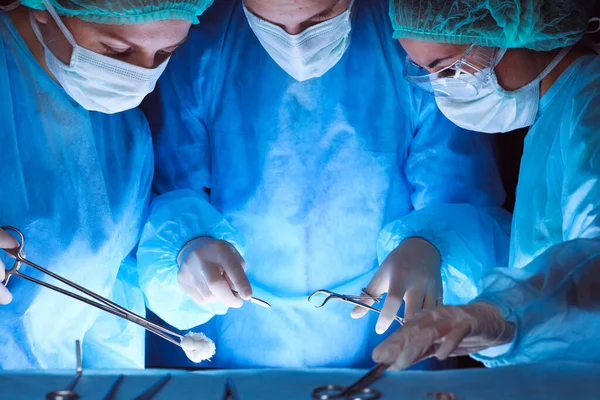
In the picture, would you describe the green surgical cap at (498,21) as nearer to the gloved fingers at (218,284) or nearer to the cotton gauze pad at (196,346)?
the gloved fingers at (218,284)

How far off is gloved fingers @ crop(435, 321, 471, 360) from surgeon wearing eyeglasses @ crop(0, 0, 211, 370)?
1111 mm

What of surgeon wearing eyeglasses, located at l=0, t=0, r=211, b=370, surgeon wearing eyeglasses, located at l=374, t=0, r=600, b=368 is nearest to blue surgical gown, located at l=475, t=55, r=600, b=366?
surgeon wearing eyeglasses, located at l=374, t=0, r=600, b=368

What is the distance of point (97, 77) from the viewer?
2.07 m

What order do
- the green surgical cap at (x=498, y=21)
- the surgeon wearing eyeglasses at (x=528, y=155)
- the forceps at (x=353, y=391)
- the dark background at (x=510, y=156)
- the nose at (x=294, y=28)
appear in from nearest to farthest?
1. the forceps at (x=353, y=391)
2. the surgeon wearing eyeglasses at (x=528, y=155)
3. the green surgical cap at (x=498, y=21)
4. the nose at (x=294, y=28)
5. the dark background at (x=510, y=156)

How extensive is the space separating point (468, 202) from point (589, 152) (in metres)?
0.74

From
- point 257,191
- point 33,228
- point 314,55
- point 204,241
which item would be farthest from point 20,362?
point 314,55

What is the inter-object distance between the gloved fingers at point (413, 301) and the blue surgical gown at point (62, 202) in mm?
950

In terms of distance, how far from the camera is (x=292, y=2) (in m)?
2.13

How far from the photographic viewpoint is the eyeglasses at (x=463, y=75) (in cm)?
208

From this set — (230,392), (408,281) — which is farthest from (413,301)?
Result: (230,392)

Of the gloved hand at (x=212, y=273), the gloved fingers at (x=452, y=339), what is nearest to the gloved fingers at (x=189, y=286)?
the gloved hand at (x=212, y=273)

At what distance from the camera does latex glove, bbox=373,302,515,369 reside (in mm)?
1464

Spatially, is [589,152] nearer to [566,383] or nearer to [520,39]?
[520,39]

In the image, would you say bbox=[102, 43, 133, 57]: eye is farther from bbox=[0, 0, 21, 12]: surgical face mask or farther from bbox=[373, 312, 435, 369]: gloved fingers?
bbox=[373, 312, 435, 369]: gloved fingers
